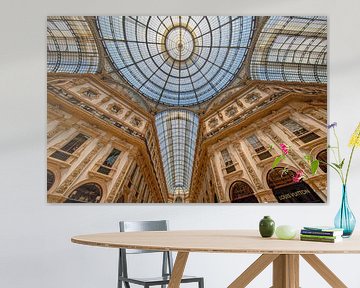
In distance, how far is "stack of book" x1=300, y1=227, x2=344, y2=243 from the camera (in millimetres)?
3879

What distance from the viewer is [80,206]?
20.6ft

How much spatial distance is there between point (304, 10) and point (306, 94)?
680mm

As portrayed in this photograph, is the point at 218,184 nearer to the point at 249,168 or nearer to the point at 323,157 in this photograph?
the point at 249,168

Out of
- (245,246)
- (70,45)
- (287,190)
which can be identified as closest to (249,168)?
(287,190)

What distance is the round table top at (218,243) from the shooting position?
3.47 meters

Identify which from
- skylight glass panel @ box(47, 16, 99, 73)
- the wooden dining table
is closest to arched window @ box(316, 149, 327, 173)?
the wooden dining table

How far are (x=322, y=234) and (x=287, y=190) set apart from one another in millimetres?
2303

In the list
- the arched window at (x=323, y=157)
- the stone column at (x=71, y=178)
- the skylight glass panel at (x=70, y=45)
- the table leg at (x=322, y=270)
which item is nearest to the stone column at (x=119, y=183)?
the stone column at (x=71, y=178)

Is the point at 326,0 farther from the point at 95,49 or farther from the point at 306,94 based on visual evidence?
the point at 95,49

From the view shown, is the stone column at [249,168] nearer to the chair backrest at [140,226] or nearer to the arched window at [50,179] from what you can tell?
the chair backrest at [140,226]

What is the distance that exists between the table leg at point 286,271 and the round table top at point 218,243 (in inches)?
4.4

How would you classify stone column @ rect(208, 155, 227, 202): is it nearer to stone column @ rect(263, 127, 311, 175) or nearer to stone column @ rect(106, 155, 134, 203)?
stone column @ rect(263, 127, 311, 175)

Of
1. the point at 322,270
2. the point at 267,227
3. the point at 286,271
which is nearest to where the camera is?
the point at 286,271

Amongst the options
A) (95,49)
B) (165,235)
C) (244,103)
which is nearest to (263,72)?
(244,103)
